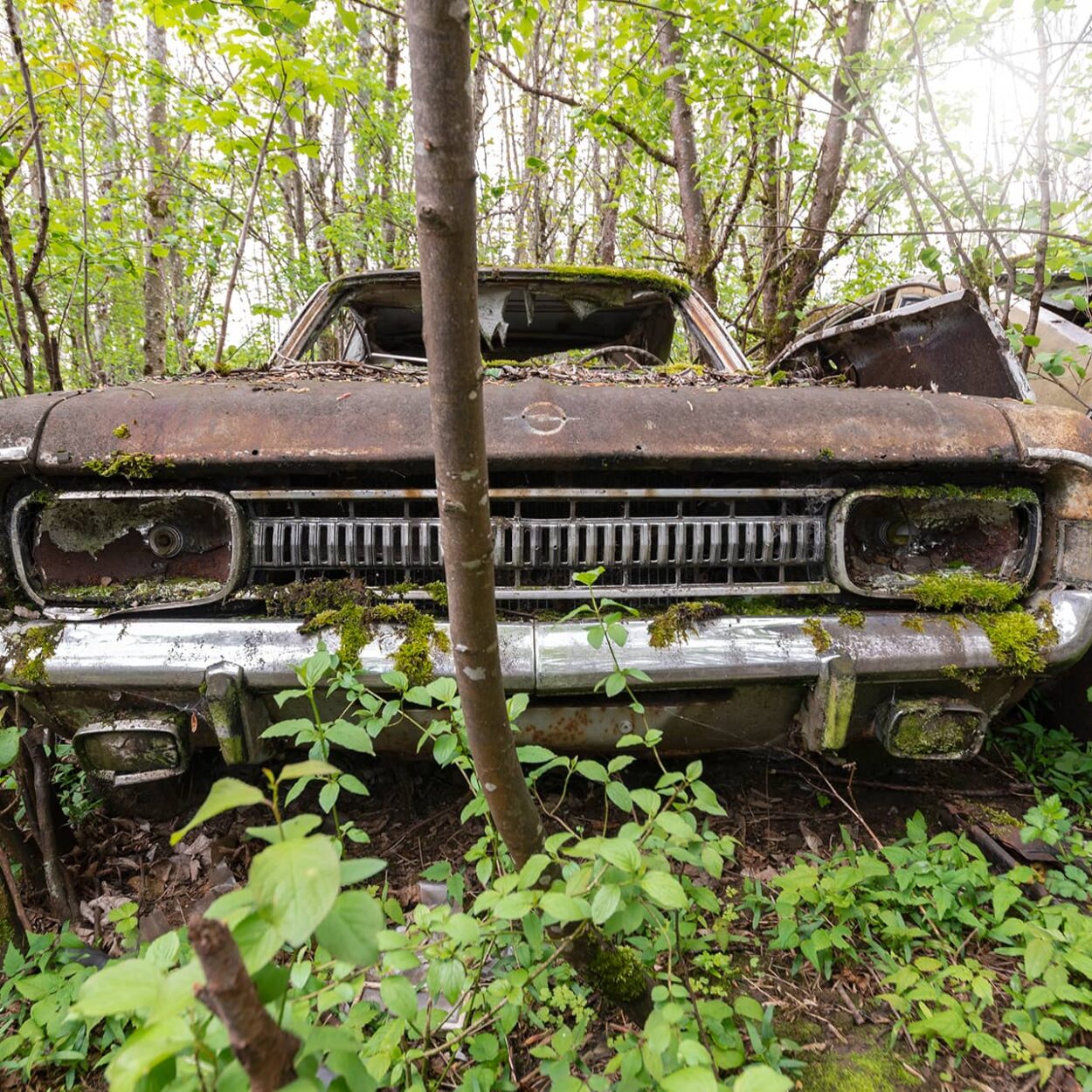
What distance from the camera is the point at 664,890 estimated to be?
0.96m

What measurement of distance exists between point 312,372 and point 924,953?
8.09ft

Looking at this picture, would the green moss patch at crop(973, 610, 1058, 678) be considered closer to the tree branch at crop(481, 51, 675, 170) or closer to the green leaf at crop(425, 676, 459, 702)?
the green leaf at crop(425, 676, 459, 702)

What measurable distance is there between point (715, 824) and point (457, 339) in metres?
1.86

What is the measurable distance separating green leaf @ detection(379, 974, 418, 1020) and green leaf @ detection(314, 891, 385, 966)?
348 mm

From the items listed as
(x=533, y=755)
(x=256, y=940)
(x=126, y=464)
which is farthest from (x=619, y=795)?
(x=126, y=464)

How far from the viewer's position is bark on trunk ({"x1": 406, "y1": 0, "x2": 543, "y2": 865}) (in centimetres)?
73

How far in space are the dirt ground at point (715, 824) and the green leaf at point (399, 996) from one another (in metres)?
0.96

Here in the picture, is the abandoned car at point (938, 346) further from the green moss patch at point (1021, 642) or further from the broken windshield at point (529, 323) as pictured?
the green moss patch at point (1021, 642)

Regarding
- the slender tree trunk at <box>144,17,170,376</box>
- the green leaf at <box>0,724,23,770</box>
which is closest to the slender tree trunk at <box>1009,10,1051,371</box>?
the green leaf at <box>0,724,23,770</box>

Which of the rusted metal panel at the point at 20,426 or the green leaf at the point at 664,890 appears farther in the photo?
the rusted metal panel at the point at 20,426

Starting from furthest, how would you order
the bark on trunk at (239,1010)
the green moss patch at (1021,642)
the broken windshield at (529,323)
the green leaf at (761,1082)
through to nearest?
the broken windshield at (529,323), the green moss patch at (1021,642), the green leaf at (761,1082), the bark on trunk at (239,1010)

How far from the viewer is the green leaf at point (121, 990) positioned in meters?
0.58

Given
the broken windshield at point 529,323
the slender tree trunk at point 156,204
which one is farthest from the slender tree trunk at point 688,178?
the slender tree trunk at point 156,204

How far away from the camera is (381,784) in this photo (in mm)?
2346
